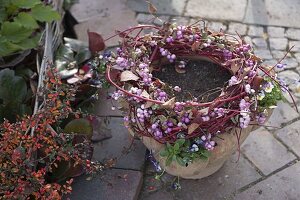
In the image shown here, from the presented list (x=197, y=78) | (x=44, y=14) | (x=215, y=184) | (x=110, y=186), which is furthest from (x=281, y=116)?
(x=44, y=14)

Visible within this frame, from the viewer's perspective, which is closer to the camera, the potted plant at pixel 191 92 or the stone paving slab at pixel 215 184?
the potted plant at pixel 191 92

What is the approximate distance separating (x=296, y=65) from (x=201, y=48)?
1.05 metres

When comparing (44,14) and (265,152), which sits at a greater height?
(44,14)

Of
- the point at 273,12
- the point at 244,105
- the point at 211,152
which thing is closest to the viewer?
the point at 244,105

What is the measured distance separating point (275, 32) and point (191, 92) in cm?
131

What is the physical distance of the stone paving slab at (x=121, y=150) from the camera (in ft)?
8.42

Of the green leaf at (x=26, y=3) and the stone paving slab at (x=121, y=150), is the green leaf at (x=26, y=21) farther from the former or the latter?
the stone paving slab at (x=121, y=150)

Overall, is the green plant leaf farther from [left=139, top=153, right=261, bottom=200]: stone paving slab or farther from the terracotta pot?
[left=139, top=153, right=261, bottom=200]: stone paving slab

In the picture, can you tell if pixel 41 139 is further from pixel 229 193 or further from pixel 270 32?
pixel 270 32

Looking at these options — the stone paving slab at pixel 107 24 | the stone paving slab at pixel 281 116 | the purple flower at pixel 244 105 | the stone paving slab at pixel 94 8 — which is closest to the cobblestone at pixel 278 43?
the stone paving slab at pixel 281 116

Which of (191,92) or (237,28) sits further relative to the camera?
(237,28)

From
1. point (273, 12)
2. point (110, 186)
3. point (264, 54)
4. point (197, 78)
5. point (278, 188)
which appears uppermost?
point (197, 78)

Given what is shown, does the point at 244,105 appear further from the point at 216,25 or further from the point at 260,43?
the point at 216,25

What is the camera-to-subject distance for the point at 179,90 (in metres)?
2.15
